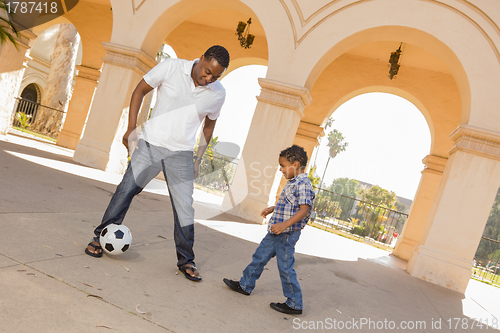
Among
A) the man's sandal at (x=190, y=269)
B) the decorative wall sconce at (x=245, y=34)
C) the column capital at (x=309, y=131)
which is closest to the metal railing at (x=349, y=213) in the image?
the column capital at (x=309, y=131)

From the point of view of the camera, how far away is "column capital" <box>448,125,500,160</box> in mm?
7055

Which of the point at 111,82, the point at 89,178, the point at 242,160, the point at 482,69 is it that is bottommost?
the point at 89,178

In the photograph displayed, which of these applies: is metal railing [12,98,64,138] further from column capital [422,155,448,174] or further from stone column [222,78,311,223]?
A: column capital [422,155,448,174]

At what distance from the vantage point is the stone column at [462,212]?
23.0ft

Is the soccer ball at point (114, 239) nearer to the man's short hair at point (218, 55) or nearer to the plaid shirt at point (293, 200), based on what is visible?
the plaid shirt at point (293, 200)

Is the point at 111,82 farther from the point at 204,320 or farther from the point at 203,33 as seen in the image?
the point at 204,320

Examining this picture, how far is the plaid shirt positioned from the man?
2.63ft

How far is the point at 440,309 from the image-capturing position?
5.03 m

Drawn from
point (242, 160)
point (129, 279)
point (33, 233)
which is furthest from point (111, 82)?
point (129, 279)

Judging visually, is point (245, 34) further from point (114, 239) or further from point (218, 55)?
point (114, 239)

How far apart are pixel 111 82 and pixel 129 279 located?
784 centimetres

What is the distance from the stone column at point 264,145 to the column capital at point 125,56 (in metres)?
3.43

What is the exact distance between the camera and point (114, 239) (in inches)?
119

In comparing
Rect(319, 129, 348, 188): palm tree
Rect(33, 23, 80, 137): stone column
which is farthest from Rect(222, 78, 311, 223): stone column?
Rect(319, 129, 348, 188): palm tree
